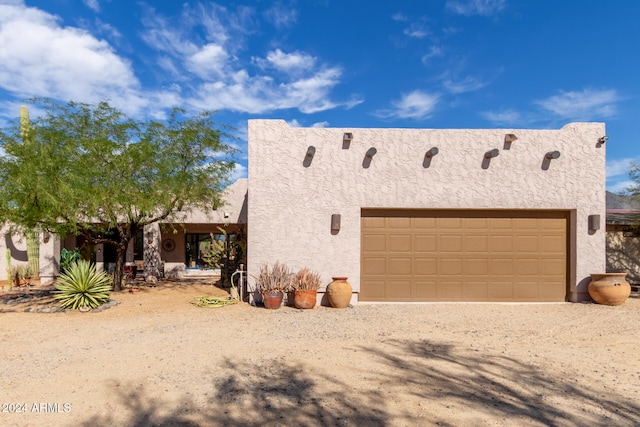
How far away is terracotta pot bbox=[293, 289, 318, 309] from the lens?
1001cm

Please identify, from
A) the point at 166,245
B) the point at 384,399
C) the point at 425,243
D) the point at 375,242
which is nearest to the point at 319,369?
the point at 384,399

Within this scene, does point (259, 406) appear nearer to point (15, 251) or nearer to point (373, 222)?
point (373, 222)

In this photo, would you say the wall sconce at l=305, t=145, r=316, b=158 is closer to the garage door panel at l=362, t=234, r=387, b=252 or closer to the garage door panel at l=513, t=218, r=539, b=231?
the garage door panel at l=362, t=234, r=387, b=252

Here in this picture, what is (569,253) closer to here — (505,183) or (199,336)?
(505,183)

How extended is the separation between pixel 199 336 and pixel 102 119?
314 inches

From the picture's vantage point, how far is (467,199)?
10906mm

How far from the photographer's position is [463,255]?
11047mm

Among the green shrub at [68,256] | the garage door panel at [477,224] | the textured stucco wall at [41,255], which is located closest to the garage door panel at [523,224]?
the garage door panel at [477,224]

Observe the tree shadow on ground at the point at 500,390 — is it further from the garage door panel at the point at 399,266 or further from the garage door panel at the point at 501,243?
the garage door panel at the point at 501,243

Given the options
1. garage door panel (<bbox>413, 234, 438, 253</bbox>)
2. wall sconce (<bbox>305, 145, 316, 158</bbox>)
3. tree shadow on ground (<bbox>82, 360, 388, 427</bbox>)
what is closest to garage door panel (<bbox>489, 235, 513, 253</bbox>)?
garage door panel (<bbox>413, 234, 438, 253</bbox>)

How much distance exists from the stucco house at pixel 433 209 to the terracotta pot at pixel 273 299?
0.80 m

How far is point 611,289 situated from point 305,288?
24.9 feet

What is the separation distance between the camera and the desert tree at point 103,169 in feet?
32.7

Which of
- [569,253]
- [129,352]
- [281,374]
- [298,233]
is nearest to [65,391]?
[129,352]
